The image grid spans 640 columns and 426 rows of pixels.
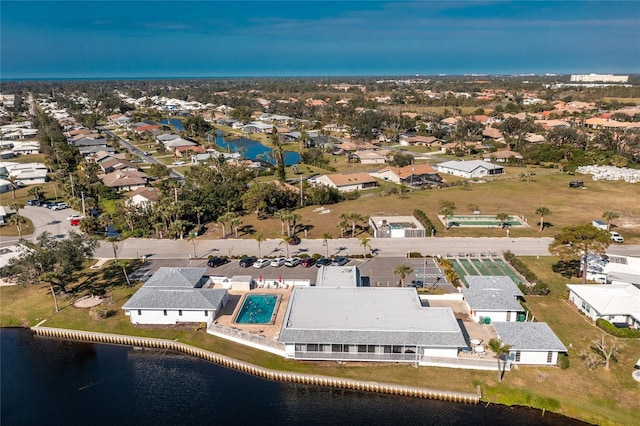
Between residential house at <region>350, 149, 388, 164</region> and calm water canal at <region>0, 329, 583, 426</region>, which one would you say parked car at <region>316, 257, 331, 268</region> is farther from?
residential house at <region>350, 149, 388, 164</region>

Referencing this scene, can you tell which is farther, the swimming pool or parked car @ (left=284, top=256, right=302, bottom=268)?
parked car @ (left=284, top=256, right=302, bottom=268)

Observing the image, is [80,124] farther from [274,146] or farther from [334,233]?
[334,233]

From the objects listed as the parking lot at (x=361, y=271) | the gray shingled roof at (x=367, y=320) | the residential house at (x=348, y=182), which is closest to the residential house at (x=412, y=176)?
the residential house at (x=348, y=182)

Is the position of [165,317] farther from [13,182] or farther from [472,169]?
[472,169]

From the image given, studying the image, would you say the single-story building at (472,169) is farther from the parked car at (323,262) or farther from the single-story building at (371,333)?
the single-story building at (371,333)

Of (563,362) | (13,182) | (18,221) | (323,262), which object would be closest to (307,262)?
(323,262)

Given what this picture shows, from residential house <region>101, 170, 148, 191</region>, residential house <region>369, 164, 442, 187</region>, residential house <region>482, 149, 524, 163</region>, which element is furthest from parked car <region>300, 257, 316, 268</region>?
residential house <region>482, 149, 524, 163</region>

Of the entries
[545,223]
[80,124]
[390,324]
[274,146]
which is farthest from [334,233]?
[80,124]
